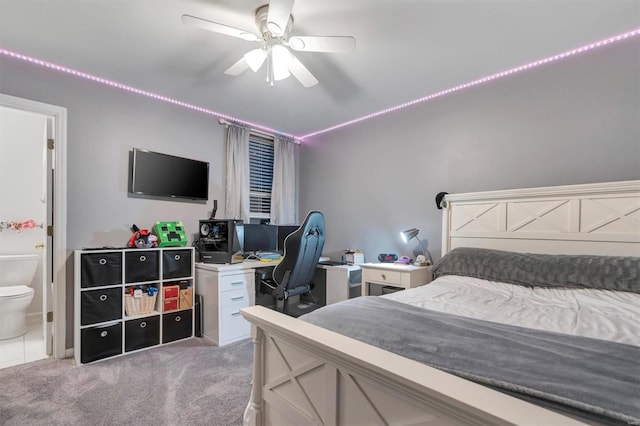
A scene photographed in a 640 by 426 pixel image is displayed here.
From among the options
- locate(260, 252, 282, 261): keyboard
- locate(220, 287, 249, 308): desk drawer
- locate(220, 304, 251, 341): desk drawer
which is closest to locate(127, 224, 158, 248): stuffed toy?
locate(220, 287, 249, 308): desk drawer

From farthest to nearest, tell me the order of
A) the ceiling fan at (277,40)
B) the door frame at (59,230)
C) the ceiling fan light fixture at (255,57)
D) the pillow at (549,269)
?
the door frame at (59,230) → the ceiling fan light fixture at (255,57) → the pillow at (549,269) → the ceiling fan at (277,40)

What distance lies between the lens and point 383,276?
9.05ft

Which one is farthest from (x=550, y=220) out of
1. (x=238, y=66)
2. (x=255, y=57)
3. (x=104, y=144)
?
(x=104, y=144)

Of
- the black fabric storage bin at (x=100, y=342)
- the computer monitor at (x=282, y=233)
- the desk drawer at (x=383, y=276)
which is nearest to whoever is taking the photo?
the black fabric storage bin at (x=100, y=342)

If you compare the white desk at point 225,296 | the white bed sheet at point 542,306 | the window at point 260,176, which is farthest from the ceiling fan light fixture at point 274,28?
the window at point 260,176

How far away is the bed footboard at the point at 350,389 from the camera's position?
66 centimetres

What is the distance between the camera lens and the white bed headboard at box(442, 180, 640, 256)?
1986mm

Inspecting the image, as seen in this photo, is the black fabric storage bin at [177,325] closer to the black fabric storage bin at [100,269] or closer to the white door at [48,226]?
the black fabric storage bin at [100,269]

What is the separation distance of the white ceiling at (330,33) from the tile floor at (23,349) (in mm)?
2426

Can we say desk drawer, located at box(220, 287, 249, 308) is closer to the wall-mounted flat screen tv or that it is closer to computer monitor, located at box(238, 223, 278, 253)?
computer monitor, located at box(238, 223, 278, 253)

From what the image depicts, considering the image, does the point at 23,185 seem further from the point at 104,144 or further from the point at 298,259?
the point at 298,259

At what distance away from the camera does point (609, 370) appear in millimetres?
793

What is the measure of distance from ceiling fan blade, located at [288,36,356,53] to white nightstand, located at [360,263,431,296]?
1.81 metres

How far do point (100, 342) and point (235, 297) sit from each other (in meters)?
1.08
